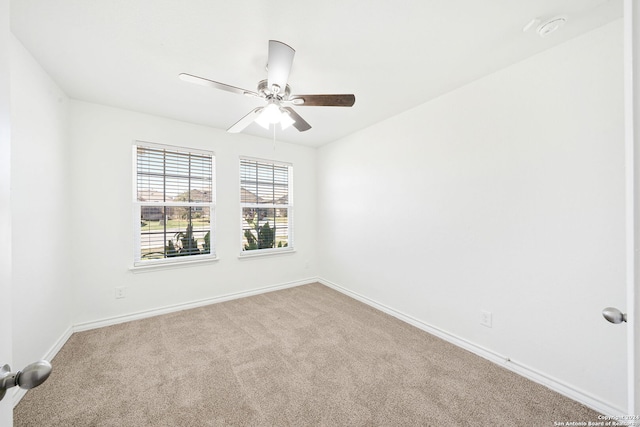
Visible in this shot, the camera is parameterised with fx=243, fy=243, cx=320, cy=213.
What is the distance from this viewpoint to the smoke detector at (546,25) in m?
1.45

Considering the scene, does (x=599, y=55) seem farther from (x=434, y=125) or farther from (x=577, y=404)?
(x=577, y=404)

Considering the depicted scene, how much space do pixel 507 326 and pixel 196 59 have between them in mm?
3175

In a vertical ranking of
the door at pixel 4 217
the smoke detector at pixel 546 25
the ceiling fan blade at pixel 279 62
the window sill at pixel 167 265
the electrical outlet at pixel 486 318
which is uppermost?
the smoke detector at pixel 546 25

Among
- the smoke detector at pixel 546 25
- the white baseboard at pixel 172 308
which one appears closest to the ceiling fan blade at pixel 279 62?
the smoke detector at pixel 546 25

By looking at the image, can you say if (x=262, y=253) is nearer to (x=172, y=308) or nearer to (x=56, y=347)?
(x=172, y=308)

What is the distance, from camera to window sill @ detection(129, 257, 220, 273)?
278 cm

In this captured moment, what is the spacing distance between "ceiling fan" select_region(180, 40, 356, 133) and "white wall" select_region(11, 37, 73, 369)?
4.26 ft

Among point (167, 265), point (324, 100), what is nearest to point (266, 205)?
point (167, 265)

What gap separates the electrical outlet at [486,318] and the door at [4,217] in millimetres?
2641

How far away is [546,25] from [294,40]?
1561mm

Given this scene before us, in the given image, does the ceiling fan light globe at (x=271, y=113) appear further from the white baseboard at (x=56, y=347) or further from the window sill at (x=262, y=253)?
the white baseboard at (x=56, y=347)

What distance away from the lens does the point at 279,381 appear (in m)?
1.79

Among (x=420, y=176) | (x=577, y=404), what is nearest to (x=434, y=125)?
(x=420, y=176)

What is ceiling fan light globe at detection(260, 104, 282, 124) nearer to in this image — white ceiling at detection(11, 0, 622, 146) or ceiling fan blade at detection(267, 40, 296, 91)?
ceiling fan blade at detection(267, 40, 296, 91)
